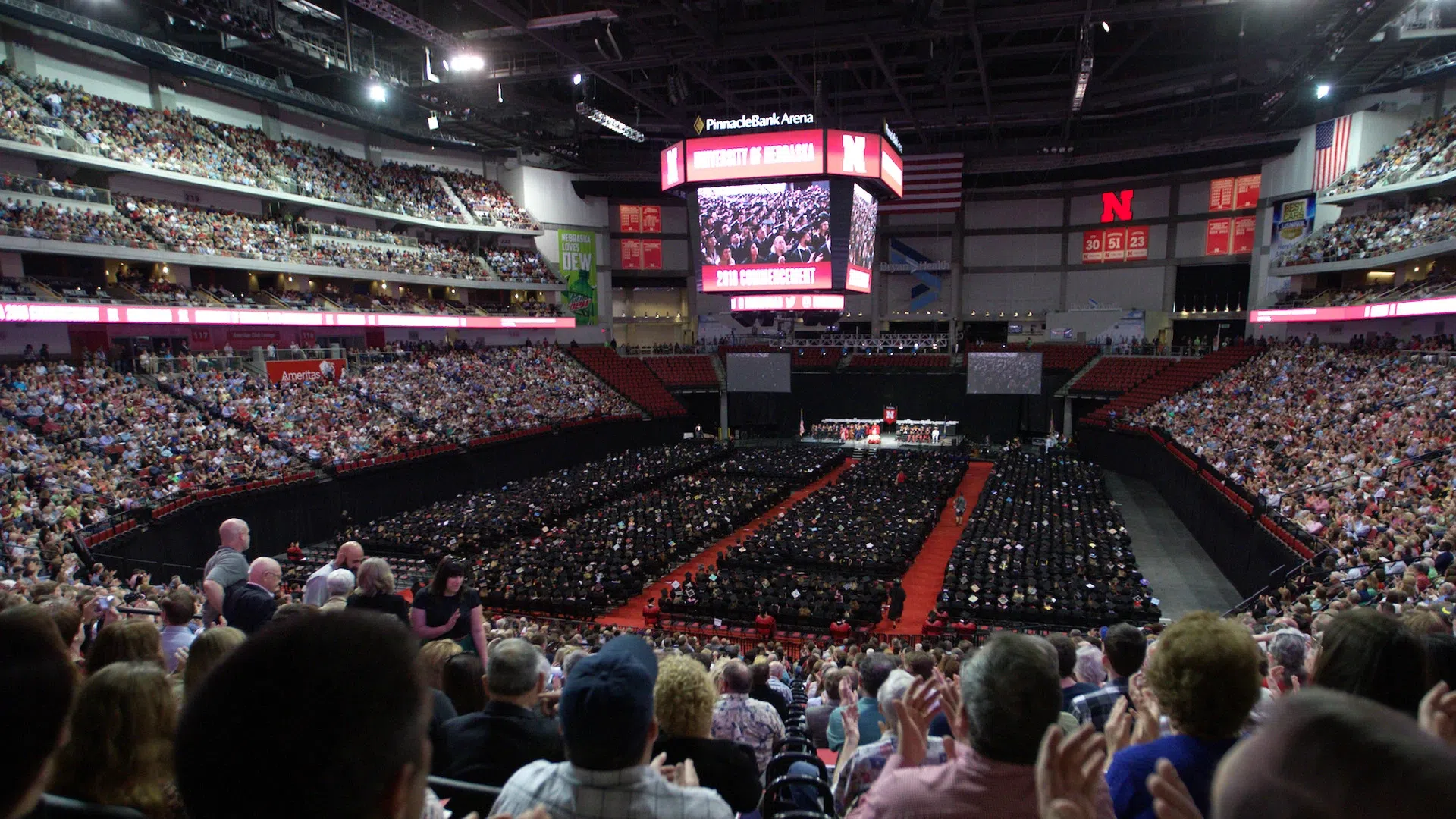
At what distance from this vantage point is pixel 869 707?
15.5 feet

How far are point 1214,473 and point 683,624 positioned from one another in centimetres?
1458

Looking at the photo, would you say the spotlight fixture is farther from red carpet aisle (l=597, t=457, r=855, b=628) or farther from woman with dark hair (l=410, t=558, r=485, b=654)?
woman with dark hair (l=410, t=558, r=485, b=654)

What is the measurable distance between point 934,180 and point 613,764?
38.8 metres

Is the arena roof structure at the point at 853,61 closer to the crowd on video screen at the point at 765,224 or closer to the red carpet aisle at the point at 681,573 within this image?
the crowd on video screen at the point at 765,224

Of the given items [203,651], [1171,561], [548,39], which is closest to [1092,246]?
[1171,561]

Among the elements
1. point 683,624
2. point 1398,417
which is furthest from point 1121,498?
point 683,624

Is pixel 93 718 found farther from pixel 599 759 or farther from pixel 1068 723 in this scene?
pixel 1068 723

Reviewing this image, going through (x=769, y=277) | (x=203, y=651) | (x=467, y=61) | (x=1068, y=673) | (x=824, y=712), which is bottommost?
(x=824, y=712)

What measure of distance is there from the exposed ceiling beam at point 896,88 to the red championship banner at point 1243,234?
16.0m

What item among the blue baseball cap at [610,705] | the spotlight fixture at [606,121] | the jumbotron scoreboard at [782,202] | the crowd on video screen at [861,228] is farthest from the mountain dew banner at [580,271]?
the blue baseball cap at [610,705]

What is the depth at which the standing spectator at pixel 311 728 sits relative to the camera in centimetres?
122

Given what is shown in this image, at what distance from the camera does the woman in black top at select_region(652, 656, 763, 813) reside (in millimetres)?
3102

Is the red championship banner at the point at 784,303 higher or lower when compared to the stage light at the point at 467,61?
lower

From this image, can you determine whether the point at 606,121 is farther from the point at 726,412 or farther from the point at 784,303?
the point at 726,412
